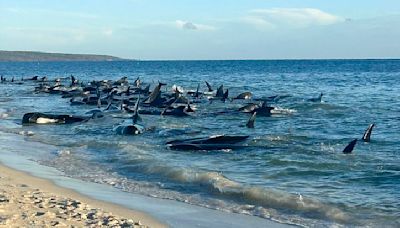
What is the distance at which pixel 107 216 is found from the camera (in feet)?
31.0

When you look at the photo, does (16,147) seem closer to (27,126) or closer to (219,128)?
(27,126)

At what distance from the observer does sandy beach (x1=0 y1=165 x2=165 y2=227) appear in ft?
28.9

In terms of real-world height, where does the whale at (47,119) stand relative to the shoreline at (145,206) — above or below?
below

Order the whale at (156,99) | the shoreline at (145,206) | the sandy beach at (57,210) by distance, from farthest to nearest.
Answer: the whale at (156,99), the shoreline at (145,206), the sandy beach at (57,210)

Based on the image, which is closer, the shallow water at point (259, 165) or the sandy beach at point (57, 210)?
the sandy beach at point (57, 210)

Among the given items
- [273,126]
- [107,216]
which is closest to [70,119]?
[273,126]

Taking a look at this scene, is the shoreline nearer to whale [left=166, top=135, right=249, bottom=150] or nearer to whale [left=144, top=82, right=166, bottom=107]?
whale [left=166, top=135, right=249, bottom=150]

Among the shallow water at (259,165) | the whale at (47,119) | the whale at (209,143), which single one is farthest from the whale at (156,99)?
the whale at (209,143)

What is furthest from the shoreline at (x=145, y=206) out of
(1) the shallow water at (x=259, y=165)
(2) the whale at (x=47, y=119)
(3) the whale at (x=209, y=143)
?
(2) the whale at (x=47, y=119)

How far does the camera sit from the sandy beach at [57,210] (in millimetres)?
8819

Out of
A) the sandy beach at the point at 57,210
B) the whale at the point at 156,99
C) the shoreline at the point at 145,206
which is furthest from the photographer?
the whale at the point at 156,99

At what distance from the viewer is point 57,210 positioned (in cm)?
963

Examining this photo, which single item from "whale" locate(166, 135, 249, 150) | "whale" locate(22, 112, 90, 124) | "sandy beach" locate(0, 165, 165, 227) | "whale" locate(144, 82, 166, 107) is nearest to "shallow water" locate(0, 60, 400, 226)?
"whale" locate(166, 135, 249, 150)

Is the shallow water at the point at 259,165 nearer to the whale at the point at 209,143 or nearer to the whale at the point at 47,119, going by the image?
the whale at the point at 209,143
